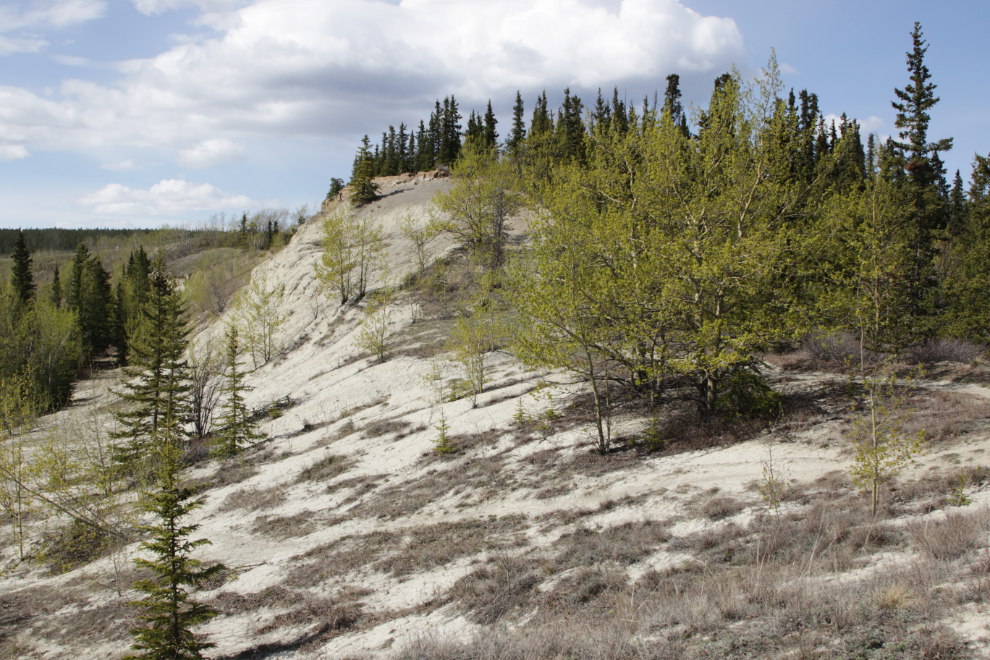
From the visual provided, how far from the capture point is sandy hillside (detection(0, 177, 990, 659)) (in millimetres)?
6801

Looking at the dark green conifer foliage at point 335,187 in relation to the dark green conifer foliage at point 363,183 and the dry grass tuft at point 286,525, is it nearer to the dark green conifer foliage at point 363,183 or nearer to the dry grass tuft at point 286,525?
the dark green conifer foliage at point 363,183

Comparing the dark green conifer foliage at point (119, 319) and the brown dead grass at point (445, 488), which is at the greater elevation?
the dark green conifer foliage at point (119, 319)

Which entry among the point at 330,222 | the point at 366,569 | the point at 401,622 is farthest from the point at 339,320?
the point at 401,622

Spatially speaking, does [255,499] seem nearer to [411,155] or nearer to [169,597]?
[169,597]

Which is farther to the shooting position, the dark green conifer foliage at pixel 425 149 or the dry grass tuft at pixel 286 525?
the dark green conifer foliage at pixel 425 149

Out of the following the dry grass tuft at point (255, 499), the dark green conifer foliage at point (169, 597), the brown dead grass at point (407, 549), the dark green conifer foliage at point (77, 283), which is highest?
the dark green conifer foliage at point (77, 283)

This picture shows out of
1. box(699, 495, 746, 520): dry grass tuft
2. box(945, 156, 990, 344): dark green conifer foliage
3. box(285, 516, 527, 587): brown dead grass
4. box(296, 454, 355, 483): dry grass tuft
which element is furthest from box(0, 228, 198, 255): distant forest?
box(699, 495, 746, 520): dry grass tuft

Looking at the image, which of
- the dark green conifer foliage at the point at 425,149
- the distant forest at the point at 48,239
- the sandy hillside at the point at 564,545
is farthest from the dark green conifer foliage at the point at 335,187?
the distant forest at the point at 48,239

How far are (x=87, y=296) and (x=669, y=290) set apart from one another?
3118 inches

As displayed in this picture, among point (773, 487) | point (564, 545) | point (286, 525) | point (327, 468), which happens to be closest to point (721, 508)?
point (773, 487)

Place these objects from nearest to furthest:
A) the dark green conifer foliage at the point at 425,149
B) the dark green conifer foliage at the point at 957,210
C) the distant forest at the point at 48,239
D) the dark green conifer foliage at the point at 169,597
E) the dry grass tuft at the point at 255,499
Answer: the dark green conifer foliage at the point at 169,597 → the dry grass tuft at the point at 255,499 → the dark green conifer foliage at the point at 957,210 → the dark green conifer foliage at the point at 425,149 → the distant forest at the point at 48,239

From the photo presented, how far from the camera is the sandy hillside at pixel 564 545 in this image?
6.80 m

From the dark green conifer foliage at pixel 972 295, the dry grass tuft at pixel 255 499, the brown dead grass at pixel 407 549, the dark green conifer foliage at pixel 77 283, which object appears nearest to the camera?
the brown dead grass at pixel 407 549

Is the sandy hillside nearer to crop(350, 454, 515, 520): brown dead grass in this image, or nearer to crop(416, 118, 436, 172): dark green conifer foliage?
crop(350, 454, 515, 520): brown dead grass
